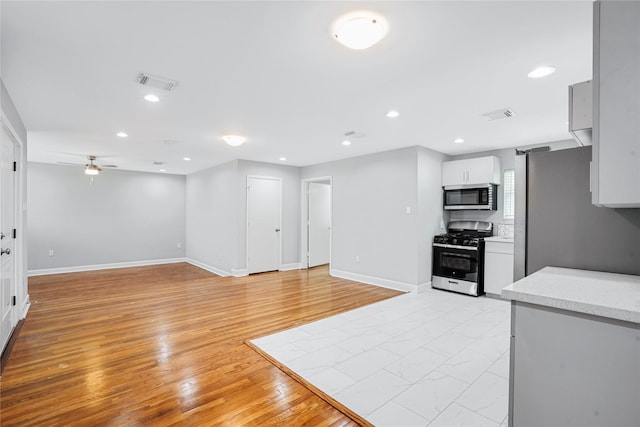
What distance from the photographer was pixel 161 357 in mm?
2762

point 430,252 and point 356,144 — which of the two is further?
point 430,252

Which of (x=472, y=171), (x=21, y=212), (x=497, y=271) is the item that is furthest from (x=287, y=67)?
(x=497, y=271)

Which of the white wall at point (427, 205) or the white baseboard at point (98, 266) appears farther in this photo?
the white baseboard at point (98, 266)

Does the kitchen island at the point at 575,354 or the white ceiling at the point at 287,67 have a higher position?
the white ceiling at the point at 287,67

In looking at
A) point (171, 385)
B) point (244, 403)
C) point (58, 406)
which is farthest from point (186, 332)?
point (244, 403)

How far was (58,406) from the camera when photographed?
2.05m

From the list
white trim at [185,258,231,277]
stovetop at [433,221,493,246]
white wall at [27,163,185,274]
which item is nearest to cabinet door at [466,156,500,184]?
stovetop at [433,221,493,246]

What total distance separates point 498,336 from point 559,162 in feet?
6.73

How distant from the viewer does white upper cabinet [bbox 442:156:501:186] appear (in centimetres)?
492

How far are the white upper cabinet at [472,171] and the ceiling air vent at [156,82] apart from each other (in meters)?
4.42

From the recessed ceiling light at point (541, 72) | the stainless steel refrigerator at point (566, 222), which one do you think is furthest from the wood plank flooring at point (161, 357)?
the recessed ceiling light at point (541, 72)

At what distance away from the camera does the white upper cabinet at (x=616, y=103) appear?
4.17 feet

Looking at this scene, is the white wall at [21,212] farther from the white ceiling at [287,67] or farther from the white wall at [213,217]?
the white wall at [213,217]

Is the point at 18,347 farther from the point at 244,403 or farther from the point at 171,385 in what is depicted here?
the point at 244,403
